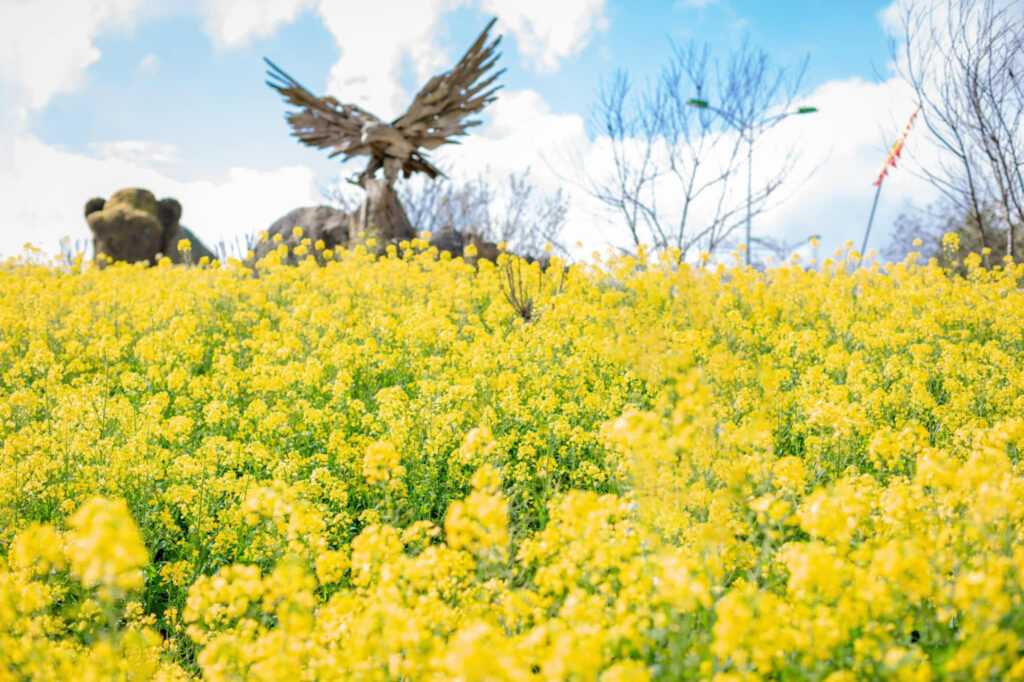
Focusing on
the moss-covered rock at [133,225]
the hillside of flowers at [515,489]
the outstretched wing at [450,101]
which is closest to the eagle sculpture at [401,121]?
the outstretched wing at [450,101]

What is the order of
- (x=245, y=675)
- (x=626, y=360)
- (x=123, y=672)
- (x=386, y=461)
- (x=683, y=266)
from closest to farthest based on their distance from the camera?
(x=123, y=672)
(x=245, y=675)
(x=386, y=461)
(x=626, y=360)
(x=683, y=266)

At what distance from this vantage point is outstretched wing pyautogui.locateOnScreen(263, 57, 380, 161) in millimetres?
14398

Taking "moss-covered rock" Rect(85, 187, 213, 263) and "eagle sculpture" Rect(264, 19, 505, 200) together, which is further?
"moss-covered rock" Rect(85, 187, 213, 263)

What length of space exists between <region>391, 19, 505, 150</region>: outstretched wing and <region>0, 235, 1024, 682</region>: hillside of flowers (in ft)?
20.1

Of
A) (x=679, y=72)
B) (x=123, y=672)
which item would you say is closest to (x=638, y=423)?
(x=123, y=672)

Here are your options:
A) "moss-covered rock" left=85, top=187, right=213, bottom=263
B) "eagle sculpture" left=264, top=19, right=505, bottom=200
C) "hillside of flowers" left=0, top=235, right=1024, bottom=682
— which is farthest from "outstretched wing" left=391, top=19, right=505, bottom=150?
"moss-covered rock" left=85, top=187, right=213, bottom=263

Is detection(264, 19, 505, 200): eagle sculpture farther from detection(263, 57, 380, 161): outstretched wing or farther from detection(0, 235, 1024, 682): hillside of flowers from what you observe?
detection(0, 235, 1024, 682): hillside of flowers

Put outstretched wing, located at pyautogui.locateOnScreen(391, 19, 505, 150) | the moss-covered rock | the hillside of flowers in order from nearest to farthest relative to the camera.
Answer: the hillside of flowers, outstretched wing, located at pyautogui.locateOnScreen(391, 19, 505, 150), the moss-covered rock

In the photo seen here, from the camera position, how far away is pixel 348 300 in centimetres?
809

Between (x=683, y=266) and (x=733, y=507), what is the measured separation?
6989mm

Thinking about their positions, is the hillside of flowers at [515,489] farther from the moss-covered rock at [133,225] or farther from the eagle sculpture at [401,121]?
the moss-covered rock at [133,225]

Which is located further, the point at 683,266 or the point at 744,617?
the point at 683,266

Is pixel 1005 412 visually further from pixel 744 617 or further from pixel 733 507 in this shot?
pixel 744 617

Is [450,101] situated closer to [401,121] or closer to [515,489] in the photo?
[401,121]
